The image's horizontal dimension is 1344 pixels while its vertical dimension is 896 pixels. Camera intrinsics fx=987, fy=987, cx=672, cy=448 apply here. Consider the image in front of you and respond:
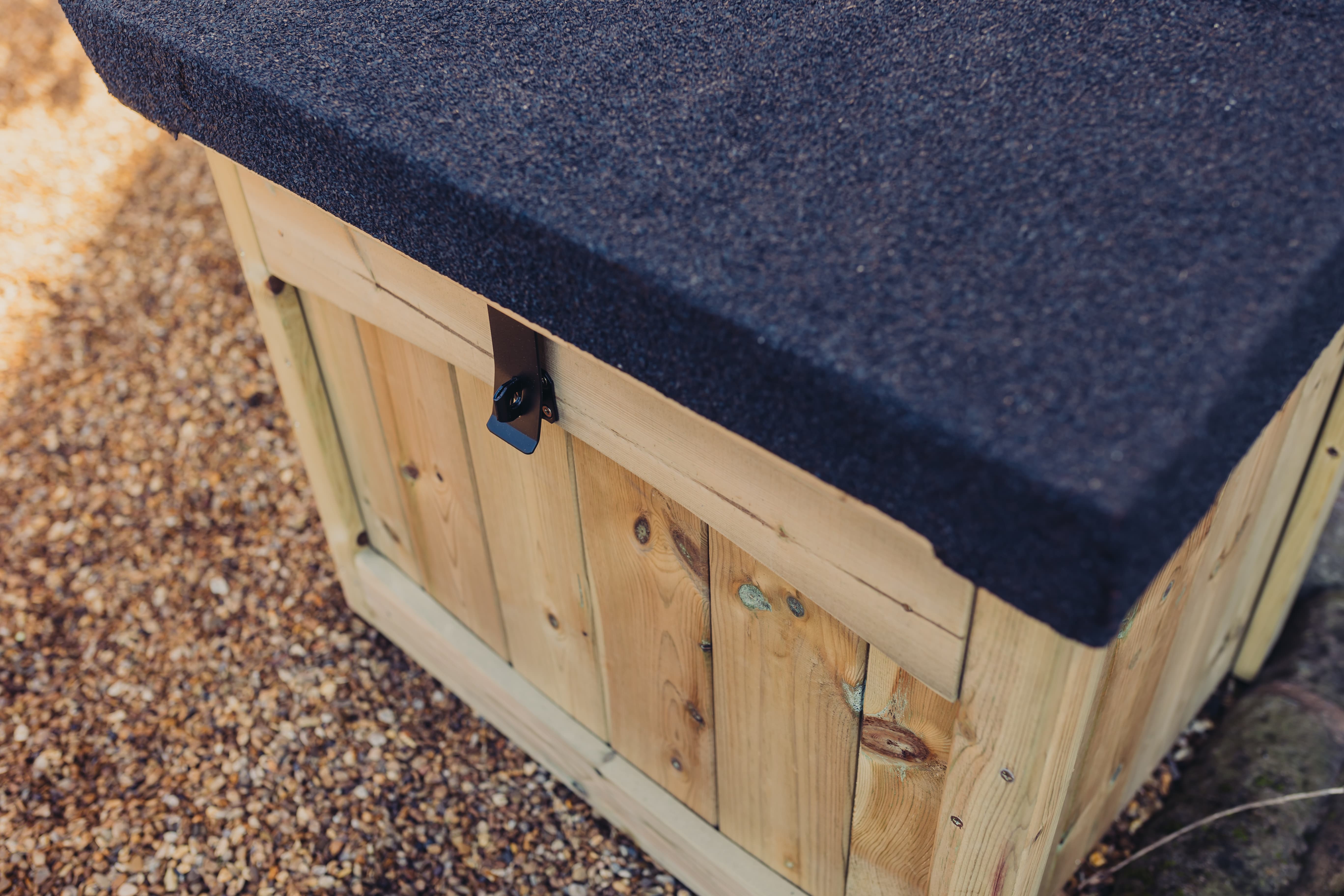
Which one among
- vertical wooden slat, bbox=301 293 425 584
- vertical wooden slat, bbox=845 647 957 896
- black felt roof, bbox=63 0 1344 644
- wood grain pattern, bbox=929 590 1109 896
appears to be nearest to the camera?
black felt roof, bbox=63 0 1344 644

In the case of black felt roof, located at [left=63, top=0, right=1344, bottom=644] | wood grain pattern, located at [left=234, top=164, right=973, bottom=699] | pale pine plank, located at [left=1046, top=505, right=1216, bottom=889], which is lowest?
pale pine plank, located at [left=1046, top=505, right=1216, bottom=889]

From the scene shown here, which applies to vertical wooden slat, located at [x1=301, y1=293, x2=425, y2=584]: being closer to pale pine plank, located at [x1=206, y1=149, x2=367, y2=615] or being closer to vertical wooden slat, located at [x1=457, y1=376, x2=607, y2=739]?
pale pine plank, located at [x1=206, y1=149, x2=367, y2=615]

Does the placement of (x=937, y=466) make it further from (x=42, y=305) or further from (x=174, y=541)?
(x=42, y=305)

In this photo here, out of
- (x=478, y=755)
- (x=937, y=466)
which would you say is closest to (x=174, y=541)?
(x=478, y=755)

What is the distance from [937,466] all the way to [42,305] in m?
2.98

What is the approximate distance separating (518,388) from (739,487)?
29cm

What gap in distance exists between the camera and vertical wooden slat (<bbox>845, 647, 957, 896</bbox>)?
1021 millimetres

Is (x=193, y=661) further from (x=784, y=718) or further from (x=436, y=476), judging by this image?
(x=784, y=718)

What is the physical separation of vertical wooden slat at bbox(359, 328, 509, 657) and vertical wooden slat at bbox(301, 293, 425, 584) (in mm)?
26

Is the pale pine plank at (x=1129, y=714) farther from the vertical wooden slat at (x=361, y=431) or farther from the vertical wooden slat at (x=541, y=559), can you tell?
the vertical wooden slat at (x=361, y=431)

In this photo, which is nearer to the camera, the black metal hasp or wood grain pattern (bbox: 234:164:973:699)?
wood grain pattern (bbox: 234:164:973:699)

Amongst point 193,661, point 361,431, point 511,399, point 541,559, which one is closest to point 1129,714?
point 541,559

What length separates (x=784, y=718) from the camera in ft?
3.98

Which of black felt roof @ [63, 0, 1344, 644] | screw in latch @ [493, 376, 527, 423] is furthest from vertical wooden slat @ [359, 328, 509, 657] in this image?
black felt roof @ [63, 0, 1344, 644]
